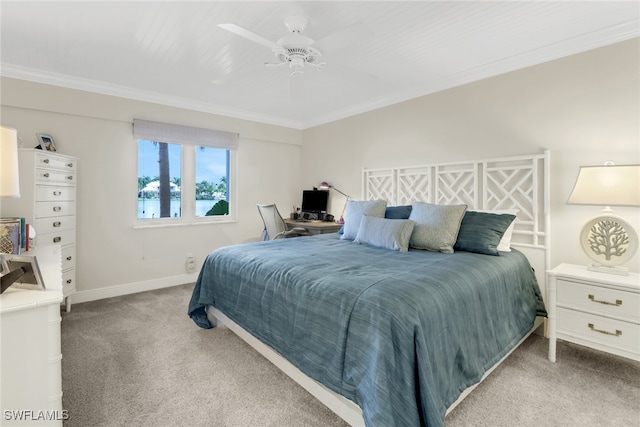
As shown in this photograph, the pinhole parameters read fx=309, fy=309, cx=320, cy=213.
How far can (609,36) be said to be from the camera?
7.52ft

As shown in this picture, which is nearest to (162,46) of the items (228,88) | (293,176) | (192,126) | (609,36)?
(228,88)

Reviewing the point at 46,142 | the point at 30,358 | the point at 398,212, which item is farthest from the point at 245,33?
the point at 46,142

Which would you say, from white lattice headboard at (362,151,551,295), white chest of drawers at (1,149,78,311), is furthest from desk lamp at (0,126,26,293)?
white lattice headboard at (362,151,551,295)

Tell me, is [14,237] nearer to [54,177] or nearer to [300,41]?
[54,177]

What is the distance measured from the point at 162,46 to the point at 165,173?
1.88 meters

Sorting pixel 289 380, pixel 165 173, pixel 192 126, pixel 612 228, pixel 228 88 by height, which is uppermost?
pixel 228 88

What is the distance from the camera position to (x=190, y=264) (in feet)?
13.9

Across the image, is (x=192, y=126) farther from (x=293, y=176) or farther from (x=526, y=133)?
(x=526, y=133)

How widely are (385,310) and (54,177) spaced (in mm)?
3226

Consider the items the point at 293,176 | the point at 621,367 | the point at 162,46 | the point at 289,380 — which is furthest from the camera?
the point at 293,176

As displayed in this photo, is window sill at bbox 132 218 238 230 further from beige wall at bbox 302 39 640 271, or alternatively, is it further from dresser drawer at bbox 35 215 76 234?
beige wall at bbox 302 39 640 271

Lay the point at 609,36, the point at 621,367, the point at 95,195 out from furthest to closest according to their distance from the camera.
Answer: the point at 95,195 < the point at 609,36 < the point at 621,367

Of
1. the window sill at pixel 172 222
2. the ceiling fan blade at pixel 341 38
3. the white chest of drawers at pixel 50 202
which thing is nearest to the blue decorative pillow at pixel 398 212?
the ceiling fan blade at pixel 341 38
